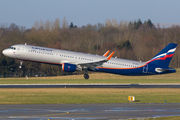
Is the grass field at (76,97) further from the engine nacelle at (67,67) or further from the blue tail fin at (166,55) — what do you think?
the blue tail fin at (166,55)

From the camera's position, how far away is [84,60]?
49000 mm

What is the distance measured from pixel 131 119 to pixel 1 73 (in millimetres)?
72555

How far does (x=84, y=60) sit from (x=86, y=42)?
73786mm

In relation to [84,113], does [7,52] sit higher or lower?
higher

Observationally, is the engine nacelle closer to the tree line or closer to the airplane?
the airplane

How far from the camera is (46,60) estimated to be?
46594 mm

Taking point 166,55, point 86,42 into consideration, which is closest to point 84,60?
point 166,55

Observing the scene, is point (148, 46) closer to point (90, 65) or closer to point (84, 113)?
point (90, 65)

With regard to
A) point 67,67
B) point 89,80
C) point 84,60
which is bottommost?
point 89,80

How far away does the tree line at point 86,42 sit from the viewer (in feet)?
300

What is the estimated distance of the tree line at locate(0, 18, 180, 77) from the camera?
91463mm

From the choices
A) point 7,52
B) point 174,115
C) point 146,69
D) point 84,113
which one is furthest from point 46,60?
point 174,115

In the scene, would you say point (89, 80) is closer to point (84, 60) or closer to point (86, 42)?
point (84, 60)

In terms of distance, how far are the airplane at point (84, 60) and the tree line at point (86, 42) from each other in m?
40.2
